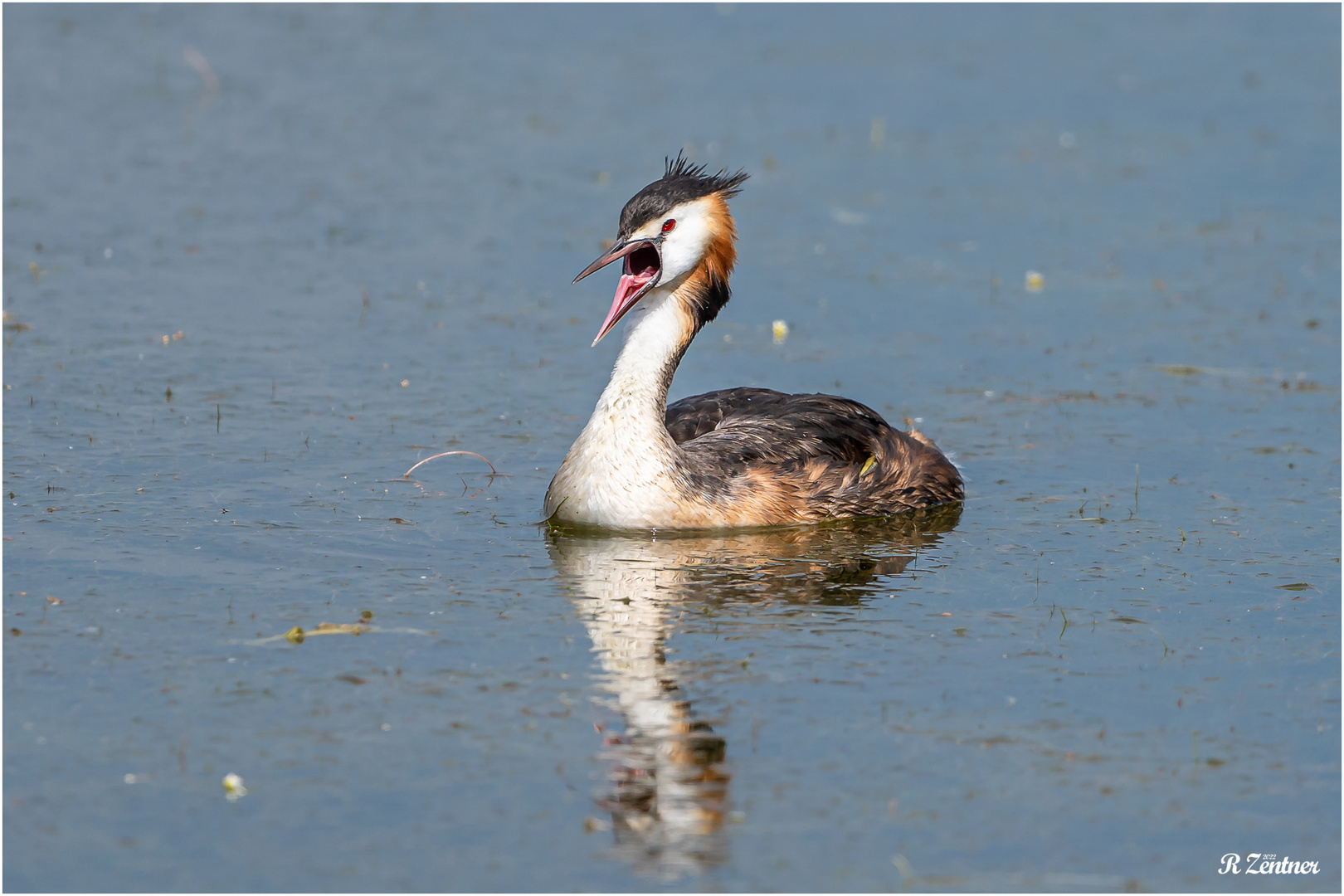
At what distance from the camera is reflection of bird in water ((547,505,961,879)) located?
20.8 ft

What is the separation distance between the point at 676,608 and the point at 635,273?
250cm

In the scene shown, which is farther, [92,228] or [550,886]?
[92,228]

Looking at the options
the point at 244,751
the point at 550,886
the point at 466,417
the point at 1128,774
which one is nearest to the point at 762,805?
the point at 550,886

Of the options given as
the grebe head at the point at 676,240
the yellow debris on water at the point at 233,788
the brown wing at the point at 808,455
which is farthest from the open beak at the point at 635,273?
the yellow debris on water at the point at 233,788

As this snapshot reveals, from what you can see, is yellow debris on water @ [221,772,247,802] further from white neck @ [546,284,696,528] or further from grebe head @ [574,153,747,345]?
grebe head @ [574,153,747,345]

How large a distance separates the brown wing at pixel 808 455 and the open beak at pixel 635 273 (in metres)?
0.93

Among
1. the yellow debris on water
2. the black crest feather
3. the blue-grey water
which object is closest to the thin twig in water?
the blue-grey water

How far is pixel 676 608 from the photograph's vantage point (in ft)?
28.0

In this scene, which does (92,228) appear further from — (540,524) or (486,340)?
(540,524)

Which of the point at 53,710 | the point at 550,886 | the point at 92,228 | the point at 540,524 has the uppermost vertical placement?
the point at 92,228

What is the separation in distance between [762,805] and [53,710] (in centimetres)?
292

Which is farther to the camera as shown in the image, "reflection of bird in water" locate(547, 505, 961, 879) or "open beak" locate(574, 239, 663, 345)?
"open beak" locate(574, 239, 663, 345)

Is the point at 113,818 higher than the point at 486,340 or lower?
lower

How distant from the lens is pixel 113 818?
6.20 m
